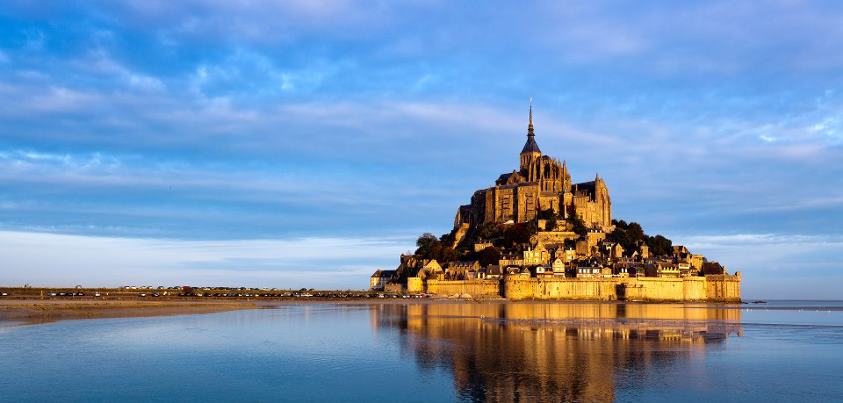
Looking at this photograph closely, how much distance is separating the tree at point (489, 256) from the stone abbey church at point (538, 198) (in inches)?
410

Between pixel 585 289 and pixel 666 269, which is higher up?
pixel 666 269

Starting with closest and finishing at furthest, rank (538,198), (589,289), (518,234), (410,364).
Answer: (410,364), (589,289), (518,234), (538,198)

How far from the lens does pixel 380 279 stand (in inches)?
4847

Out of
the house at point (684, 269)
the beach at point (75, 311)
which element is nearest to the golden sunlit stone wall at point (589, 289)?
the house at point (684, 269)

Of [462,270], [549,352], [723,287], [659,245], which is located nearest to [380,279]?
[462,270]

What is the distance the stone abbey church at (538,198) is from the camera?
381 feet

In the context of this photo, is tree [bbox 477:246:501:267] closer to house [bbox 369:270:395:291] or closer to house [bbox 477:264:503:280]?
house [bbox 477:264:503:280]

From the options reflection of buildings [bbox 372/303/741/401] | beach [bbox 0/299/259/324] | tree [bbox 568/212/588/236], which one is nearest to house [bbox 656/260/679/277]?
tree [bbox 568/212/588/236]

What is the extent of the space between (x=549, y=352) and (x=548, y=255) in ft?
257

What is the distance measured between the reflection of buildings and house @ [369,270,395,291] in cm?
7597

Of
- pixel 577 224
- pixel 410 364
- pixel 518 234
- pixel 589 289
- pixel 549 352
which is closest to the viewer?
pixel 410 364

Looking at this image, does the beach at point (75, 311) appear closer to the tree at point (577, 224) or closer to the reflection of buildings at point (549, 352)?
the reflection of buildings at point (549, 352)

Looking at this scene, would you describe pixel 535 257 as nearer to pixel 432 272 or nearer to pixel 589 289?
pixel 589 289

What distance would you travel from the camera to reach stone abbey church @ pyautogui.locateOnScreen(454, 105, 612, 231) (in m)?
116
